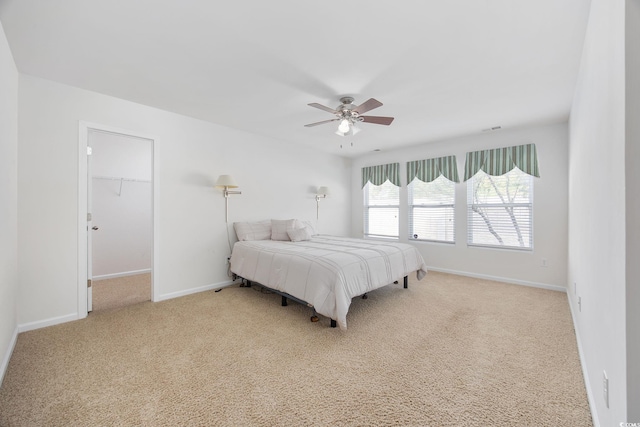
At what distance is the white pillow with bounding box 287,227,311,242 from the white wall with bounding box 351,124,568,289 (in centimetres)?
243

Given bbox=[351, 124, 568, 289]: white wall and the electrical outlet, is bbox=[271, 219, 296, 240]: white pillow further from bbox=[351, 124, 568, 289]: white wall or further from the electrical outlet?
the electrical outlet

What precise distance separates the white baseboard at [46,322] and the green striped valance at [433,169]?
5418 mm

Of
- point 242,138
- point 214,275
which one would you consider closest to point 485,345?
point 214,275

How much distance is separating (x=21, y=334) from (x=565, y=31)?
5186mm

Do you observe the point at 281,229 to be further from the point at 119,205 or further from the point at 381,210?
the point at 119,205

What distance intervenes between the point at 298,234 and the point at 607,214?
11.1 feet

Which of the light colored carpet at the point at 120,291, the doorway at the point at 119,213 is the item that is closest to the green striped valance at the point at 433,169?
the doorway at the point at 119,213

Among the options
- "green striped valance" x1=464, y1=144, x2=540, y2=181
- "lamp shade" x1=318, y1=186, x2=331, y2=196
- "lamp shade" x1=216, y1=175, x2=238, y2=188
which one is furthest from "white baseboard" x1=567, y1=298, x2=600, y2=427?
"lamp shade" x1=318, y1=186, x2=331, y2=196

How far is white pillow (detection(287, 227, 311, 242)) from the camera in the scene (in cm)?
408

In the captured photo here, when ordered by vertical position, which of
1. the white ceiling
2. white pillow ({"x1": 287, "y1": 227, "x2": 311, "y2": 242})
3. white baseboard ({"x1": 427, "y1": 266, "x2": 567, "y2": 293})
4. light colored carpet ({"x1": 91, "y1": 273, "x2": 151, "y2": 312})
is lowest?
light colored carpet ({"x1": 91, "y1": 273, "x2": 151, "y2": 312})

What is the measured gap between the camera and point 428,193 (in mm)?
5082

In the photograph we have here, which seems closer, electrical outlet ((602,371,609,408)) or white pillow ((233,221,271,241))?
electrical outlet ((602,371,609,408))

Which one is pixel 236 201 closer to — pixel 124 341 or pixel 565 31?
pixel 124 341

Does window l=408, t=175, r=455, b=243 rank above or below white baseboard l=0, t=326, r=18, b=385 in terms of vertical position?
above
